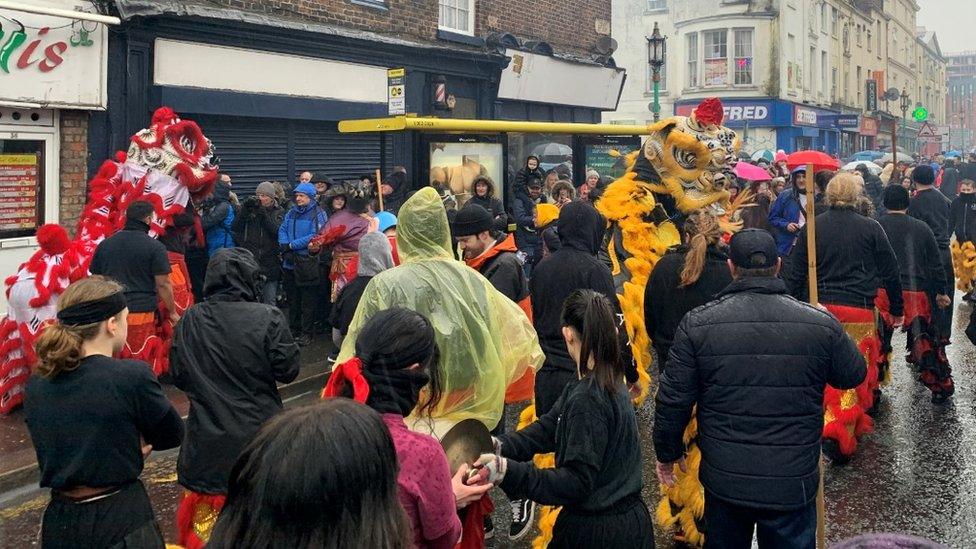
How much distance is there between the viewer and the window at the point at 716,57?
119 feet

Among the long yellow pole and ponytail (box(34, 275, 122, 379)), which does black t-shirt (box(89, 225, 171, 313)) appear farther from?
the long yellow pole

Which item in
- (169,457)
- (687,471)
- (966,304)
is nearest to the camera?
(687,471)

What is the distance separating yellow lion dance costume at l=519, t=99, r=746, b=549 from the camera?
7.38 metres

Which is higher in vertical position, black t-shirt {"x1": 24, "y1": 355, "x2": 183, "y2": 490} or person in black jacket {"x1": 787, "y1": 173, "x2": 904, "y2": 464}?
person in black jacket {"x1": 787, "y1": 173, "x2": 904, "y2": 464}

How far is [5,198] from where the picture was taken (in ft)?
32.8

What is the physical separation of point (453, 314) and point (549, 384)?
125 cm

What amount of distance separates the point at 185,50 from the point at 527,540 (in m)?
8.90

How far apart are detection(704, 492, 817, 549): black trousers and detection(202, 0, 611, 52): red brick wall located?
10734 mm

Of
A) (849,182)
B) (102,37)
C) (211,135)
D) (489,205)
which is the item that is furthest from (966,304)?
(102,37)

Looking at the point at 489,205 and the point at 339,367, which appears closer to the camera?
the point at 339,367

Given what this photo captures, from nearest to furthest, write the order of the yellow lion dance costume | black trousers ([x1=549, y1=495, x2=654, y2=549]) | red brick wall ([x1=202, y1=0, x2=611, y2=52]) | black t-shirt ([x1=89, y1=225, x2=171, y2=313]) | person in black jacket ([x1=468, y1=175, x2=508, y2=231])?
black trousers ([x1=549, y1=495, x2=654, y2=549]) < black t-shirt ([x1=89, y1=225, x2=171, y2=313]) < the yellow lion dance costume < person in black jacket ([x1=468, y1=175, x2=508, y2=231]) < red brick wall ([x1=202, y1=0, x2=611, y2=52])

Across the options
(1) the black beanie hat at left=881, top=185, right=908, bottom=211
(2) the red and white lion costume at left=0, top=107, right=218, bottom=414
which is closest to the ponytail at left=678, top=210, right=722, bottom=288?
(1) the black beanie hat at left=881, top=185, right=908, bottom=211

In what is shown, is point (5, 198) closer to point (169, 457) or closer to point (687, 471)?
A: point (169, 457)

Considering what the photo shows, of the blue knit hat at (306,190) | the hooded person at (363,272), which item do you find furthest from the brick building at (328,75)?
the hooded person at (363,272)
